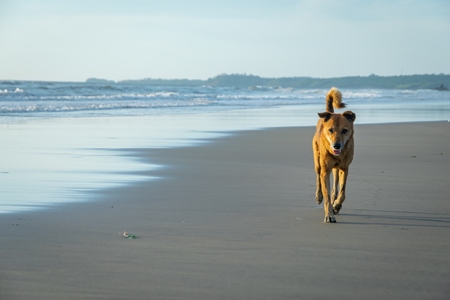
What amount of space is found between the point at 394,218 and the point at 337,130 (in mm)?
944

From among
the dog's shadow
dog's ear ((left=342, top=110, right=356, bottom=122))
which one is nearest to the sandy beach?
the dog's shadow

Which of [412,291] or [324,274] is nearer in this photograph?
[412,291]

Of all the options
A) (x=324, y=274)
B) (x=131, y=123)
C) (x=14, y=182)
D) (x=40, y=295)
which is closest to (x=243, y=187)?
(x=14, y=182)

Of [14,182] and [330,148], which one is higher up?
[330,148]

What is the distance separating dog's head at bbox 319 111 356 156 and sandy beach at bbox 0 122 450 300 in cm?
66

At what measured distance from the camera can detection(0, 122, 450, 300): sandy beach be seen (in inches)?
160

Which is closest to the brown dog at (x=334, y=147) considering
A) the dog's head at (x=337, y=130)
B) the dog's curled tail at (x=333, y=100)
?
the dog's head at (x=337, y=130)

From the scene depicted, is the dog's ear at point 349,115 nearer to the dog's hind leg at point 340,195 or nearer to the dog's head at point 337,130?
the dog's head at point 337,130

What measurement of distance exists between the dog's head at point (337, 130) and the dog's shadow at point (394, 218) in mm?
604

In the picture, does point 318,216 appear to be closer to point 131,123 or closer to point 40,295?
point 40,295

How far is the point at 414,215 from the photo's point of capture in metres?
6.44

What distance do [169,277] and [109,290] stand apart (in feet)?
1.36

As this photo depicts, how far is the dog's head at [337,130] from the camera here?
6.44 metres

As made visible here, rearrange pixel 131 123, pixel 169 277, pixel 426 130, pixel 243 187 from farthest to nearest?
1. pixel 131 123
2. pixel 426 130
3. pixel 243 187
4. pixel 169 277
